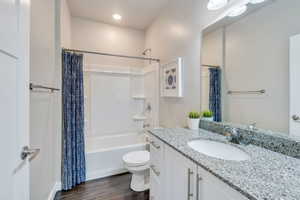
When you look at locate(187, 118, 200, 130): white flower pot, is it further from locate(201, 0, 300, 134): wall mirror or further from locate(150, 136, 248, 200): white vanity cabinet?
locate(150, 136, 248, 200): white vanity cabinet

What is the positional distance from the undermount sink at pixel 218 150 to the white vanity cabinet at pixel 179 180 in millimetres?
221

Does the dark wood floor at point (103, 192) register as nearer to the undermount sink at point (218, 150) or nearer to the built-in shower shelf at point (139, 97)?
the undermount sink at point (218, 150)

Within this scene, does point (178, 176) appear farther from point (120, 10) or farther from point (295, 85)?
point (120, 10)

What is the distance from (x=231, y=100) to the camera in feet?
4.50

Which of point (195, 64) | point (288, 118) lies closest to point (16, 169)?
point (288, 118)

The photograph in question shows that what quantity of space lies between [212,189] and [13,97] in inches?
42.3

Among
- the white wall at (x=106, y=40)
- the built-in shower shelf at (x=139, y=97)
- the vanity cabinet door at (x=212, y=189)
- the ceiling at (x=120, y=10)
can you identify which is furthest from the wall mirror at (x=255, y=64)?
the white wall at (x=106, y=40)

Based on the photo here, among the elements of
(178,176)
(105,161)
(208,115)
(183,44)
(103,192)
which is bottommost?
(103,192)

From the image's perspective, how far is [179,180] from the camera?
1.02 meters

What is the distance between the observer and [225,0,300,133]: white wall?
3.16 ft

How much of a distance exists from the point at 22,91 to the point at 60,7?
1.78 metres

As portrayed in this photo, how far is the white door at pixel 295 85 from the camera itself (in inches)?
35.4

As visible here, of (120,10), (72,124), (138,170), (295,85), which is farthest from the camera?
(120,10)

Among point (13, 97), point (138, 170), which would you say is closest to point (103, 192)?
point (138, 170)
